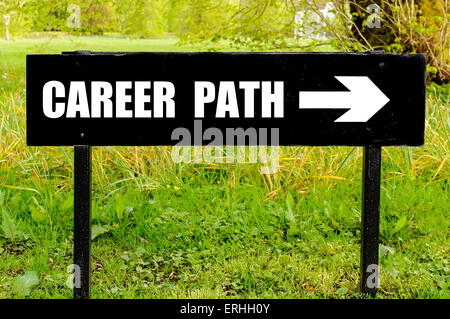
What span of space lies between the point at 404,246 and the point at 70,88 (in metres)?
2.34

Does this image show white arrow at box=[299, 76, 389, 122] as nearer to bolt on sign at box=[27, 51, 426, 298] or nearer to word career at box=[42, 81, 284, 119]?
bolt on sign at box=[27, 51, 426, 298]

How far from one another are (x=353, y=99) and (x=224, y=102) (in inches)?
25.7

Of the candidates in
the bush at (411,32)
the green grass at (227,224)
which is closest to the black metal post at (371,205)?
the green grass at (227,224)

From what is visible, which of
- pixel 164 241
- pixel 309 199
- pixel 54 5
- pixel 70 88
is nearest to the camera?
pixel 70 88

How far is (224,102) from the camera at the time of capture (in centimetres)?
279

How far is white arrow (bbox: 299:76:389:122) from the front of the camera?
281cm

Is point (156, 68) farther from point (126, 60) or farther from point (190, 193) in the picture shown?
point (190, 193)

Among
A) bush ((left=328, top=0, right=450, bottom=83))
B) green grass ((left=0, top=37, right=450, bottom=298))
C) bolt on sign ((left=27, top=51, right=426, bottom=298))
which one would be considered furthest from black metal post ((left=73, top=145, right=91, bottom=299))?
bush ((left=328, top=0, right=450, bottom=83))

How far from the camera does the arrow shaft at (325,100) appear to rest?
2.82m

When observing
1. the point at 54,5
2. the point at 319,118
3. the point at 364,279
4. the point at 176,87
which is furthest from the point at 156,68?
the point at 54,5

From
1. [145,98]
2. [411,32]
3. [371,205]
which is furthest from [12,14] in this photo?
[371,205]

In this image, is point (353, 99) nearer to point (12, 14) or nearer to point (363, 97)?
point (363, 97)

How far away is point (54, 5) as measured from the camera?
26.5ft

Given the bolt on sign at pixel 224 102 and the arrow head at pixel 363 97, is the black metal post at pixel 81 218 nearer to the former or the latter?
the bolt on sign at pixel 224 102
